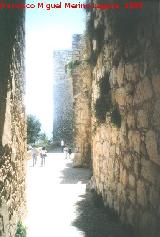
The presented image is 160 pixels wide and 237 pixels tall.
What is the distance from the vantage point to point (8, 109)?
4.16 m

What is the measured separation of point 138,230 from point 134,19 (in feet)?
10.3

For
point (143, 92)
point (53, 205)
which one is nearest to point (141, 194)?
point (143, 92)

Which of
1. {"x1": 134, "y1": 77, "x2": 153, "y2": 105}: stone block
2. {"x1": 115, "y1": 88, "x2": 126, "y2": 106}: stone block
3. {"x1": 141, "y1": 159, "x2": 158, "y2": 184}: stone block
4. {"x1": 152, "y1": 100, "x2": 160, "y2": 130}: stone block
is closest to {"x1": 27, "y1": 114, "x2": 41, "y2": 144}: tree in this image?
{"x1": 115, "y1": 88, "x2": 126, "y2": 106}: stone block

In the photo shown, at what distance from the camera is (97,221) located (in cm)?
598

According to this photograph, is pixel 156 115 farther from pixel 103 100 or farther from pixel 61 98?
pixel 61 98

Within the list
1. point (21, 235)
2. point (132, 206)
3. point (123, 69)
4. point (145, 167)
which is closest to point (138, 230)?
point (132, 206)

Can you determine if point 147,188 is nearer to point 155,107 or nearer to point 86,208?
point 155,107

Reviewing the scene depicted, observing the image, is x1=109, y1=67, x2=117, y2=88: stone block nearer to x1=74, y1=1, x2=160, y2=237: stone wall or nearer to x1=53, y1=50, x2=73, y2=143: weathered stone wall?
x1=74, y1=1, x2=160, y2=237: stone wall

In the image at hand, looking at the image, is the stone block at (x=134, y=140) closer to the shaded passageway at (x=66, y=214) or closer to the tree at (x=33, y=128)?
the shaded passageway at (x=66, y=214)

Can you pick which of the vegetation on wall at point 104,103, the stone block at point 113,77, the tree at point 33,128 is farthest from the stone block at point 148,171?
the tree at point 33,128

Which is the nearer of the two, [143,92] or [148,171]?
[148,171]

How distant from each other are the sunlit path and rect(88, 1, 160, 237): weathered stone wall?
0.86 m

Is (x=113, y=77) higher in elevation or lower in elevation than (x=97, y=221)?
higher

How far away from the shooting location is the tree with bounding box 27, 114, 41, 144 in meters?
30.2
